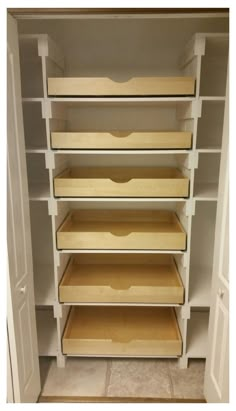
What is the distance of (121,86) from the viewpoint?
1597 millimetres

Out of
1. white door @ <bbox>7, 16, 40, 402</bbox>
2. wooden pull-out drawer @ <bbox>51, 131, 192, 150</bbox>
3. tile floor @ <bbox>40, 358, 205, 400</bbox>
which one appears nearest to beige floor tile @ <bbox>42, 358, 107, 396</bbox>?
tile floor @ <bbox>40, 358, 205, 400</bbox>

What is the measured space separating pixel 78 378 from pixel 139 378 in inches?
13.7

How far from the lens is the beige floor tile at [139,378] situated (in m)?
1.77

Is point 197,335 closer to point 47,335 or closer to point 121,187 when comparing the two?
point 47,335

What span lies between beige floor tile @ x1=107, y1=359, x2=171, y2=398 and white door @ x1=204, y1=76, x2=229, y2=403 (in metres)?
0.34

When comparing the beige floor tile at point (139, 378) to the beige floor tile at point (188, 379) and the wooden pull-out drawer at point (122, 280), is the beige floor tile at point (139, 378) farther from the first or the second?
the wooden pull-out drawer at point (122, 280)

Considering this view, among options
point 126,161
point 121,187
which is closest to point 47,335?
point 121,187

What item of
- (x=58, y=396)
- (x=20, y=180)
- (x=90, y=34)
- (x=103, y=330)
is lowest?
(x=58, y=396)

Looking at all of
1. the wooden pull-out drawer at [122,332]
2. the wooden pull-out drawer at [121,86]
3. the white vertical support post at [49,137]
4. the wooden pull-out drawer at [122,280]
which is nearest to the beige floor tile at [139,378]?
the wooden pull-out drawer at [122,332]

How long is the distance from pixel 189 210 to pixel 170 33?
3.50 feet

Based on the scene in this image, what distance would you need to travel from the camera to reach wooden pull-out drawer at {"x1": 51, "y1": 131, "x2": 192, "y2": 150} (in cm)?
165

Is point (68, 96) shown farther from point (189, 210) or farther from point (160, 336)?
point (160, 336)

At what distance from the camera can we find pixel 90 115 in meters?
2.05
